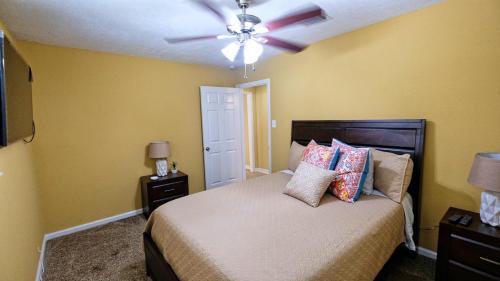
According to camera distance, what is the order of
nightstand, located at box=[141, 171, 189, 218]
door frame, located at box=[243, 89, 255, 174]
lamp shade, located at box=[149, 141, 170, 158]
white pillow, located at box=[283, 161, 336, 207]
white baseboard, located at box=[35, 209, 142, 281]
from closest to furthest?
1. white pillow, located at box=[283, 161, 336, 207]
2. white baseboard, located at box=[35, 209, 142, 281]
3. nightstand, located at box=[141, 171, 189, 218]
4. lamp shade, located at box=[149, 141, 170, 158]
5. door frame, located at box=[243, 89, 255, 174]

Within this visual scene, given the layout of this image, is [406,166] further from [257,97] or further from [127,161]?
[257,97]

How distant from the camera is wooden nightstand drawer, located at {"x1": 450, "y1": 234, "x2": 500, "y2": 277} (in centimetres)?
150

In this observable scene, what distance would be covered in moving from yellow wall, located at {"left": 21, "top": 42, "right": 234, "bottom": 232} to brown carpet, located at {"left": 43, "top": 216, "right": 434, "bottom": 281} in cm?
37

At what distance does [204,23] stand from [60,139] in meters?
2.26

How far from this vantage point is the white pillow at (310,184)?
191 centimetres

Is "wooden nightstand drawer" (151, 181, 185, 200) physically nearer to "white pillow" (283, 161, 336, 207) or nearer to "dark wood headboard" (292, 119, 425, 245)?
"white pillow" (283, 161, 336, 207)

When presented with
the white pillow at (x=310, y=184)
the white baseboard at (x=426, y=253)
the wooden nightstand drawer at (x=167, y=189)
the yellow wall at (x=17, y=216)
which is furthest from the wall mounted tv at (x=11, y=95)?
the white baseboard at (x=426, y=253)

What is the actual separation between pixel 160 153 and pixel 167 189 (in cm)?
53

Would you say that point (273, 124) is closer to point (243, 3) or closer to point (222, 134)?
point (222, 134)

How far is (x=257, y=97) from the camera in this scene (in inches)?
210

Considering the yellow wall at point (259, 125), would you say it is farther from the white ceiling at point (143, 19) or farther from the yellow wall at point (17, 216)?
the yellow wall at point (17, 216)

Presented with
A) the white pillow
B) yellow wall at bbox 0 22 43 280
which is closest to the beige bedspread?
the white pillow

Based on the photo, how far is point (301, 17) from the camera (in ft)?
4.81

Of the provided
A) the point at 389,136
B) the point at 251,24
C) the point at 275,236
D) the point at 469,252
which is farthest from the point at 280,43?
the point at 469,252
